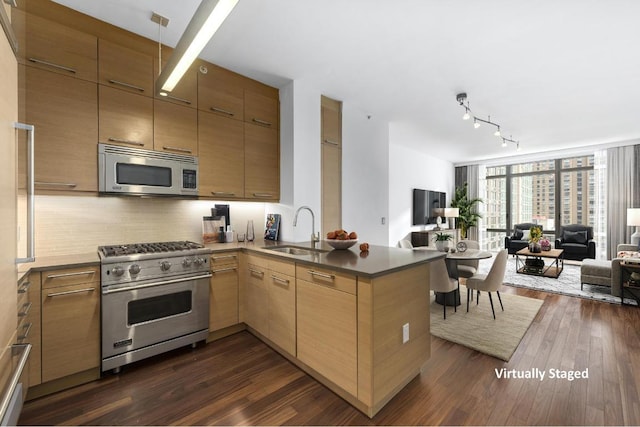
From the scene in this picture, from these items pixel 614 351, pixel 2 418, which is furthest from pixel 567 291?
pixel 2 418

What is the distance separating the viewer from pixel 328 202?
3.71 m

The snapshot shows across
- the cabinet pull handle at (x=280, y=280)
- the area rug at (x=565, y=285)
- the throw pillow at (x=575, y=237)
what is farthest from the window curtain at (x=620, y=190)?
the cabinet pull handle at (x=280, y=280)

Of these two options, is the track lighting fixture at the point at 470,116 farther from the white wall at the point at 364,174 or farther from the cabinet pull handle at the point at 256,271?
the cabinet pull handle at the point at 256,271

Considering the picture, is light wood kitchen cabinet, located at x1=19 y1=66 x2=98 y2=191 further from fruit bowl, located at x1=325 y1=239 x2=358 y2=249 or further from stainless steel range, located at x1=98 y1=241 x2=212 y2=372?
fruit bowl, located at x1=325 y1=239 x2=358 y2=249

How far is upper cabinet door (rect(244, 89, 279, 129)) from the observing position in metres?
3.19

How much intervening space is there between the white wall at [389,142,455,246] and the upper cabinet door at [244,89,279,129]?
3653 mm

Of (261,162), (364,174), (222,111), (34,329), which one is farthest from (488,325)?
(34,329)

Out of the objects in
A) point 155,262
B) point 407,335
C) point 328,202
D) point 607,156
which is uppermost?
point 607,156

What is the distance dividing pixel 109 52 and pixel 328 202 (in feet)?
8.42

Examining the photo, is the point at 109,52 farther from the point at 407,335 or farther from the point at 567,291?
the point at 567,291

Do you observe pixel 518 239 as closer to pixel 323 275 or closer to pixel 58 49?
pixel 323 275

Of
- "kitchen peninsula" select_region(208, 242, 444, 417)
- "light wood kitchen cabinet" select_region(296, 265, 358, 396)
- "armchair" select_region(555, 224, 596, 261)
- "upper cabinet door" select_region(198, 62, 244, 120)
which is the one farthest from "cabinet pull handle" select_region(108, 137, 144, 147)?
"armchair" select_region(555, 224, 596, 261)

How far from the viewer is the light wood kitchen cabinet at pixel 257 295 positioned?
8.21 ft

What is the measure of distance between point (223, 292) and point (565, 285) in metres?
5.18
